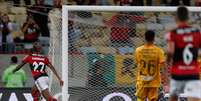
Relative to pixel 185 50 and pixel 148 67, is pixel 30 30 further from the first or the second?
pixel 185 50

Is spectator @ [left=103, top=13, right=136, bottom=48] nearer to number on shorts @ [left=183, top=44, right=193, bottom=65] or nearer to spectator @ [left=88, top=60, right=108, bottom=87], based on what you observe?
spectator @ [left=88, top=60, right=108, bottom=87]

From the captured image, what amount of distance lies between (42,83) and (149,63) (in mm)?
3690

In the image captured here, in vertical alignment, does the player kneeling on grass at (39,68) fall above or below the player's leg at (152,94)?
below

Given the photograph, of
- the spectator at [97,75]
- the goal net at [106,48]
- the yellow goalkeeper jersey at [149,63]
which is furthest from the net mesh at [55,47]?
the yellow goalkeeper jersey at [149,63]

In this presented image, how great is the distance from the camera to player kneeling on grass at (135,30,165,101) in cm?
1181

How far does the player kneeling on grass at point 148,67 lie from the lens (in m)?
11.8

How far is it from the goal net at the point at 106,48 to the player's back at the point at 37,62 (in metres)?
0.43

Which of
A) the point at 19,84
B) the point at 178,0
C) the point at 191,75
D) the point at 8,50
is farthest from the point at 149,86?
the point at 178,0

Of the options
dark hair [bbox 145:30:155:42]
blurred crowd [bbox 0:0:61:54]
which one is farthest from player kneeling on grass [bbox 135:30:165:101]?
blurred crowd [bbox 0:0:61:54]

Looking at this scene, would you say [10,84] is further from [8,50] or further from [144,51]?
[144,51]

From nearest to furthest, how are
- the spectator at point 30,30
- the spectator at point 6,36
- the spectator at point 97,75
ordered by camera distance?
the spectator at point 97,75 < the spectator at point 6,36 < the spectator at point 30,30

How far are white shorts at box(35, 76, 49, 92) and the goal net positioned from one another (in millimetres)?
710

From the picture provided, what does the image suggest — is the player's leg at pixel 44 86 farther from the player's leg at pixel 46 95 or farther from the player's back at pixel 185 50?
the player's back at pixel 185 50

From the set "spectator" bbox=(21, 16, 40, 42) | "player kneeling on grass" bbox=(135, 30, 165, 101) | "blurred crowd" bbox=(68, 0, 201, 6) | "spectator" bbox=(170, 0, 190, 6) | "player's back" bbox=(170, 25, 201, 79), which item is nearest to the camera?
"player's back" bbox=(170, 25, 201, 79)
